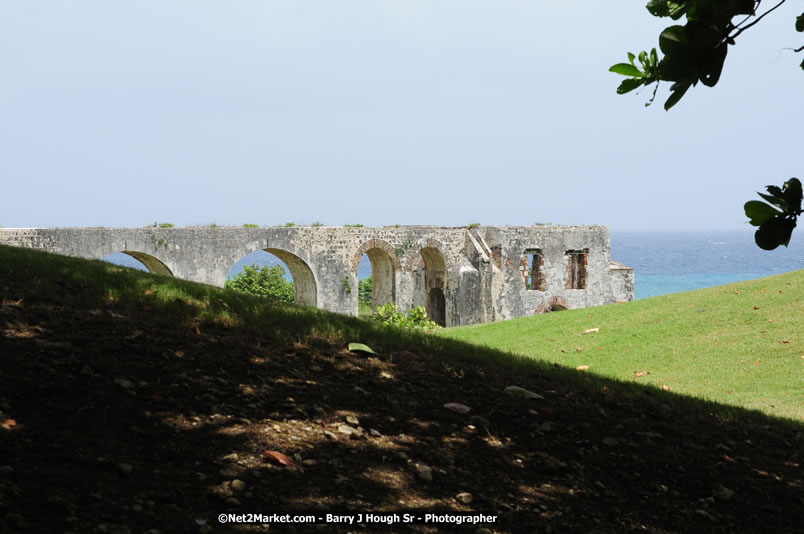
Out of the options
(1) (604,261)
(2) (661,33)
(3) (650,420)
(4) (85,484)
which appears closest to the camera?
(2) (661,33)

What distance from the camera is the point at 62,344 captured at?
454 cm

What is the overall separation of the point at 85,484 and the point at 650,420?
13.0 ft

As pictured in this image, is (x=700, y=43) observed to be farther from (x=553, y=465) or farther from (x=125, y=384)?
(x=125, y=384)

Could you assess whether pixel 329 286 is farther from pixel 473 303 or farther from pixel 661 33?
pixel 661 33

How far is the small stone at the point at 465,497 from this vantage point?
3574mm

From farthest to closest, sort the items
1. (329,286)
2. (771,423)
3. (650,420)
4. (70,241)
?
(329,286), (70,241), (771,423), (650,420)

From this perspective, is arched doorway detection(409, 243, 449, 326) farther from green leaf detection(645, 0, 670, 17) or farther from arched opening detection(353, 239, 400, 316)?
green leaf detection(645, 0, 670, 17)

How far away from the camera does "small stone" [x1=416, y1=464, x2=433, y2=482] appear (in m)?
3.73

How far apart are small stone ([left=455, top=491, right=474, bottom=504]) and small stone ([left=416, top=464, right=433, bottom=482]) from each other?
0.62 feet

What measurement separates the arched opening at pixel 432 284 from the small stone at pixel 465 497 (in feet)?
64.1

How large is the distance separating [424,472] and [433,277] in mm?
20395

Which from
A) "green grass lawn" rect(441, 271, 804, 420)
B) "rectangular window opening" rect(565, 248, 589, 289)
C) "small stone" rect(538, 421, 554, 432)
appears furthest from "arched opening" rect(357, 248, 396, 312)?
"small stone" rect(538, 421, 554, 432)

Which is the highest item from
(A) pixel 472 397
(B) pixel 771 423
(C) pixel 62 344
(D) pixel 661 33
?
(D) pixel 661 33

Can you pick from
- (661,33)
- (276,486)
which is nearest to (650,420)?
(276,486)
